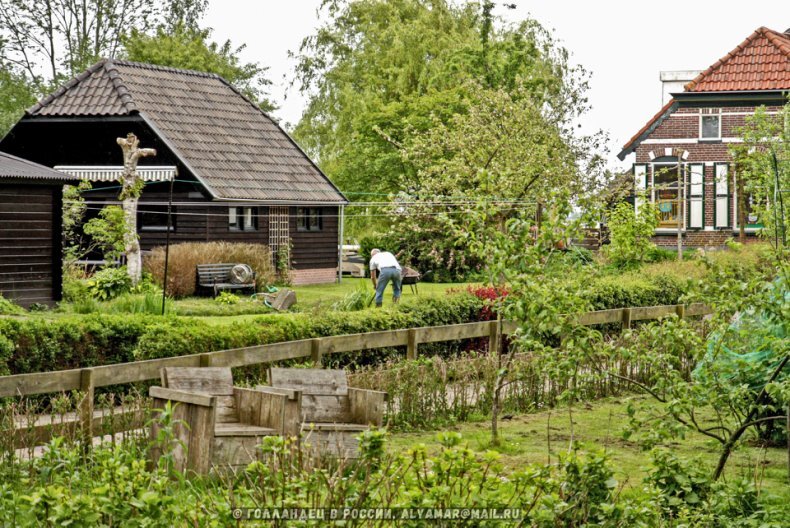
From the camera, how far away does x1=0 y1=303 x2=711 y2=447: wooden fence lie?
9.66 m

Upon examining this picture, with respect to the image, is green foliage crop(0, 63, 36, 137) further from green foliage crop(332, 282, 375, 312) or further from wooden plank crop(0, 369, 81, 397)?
wooden plank crop(0, 369, 81, 397)

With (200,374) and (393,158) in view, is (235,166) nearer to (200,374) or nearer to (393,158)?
(393,158)

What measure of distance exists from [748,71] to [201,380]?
116ft

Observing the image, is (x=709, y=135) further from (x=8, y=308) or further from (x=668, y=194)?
(x=8, y=308)

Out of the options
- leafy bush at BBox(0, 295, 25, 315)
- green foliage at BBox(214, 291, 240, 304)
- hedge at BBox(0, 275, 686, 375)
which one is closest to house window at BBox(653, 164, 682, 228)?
green foliage at BBox(214, 291, 240, 304)

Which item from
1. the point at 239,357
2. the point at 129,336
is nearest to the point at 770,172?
the point at 239,357

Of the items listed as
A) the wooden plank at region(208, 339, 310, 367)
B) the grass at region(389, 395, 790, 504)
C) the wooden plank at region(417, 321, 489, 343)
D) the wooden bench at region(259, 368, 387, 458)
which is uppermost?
the wooden plank at region(417, 321, 489, 343)

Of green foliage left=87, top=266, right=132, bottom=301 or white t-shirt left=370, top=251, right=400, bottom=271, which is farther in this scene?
green foliage left=87, top=266, right=132, bottom=301

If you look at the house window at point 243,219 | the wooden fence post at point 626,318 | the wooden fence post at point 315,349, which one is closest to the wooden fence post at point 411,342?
the wooden fence post at point 315,349

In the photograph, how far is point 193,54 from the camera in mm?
51094

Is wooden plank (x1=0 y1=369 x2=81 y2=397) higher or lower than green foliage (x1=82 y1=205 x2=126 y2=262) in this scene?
lower

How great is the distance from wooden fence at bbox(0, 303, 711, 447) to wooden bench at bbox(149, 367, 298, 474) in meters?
0.70

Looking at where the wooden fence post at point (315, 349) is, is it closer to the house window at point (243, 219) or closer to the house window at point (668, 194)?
the house window at point (243, 219)

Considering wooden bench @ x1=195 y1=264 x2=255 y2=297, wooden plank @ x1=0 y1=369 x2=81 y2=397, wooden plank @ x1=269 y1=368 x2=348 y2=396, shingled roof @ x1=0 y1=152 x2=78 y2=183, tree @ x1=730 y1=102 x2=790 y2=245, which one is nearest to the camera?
wooden plank @ x1=0 y1=369 x2=81 y2=397
